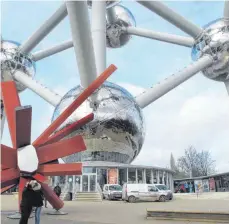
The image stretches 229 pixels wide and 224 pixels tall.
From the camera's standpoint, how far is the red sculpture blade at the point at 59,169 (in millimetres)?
6105

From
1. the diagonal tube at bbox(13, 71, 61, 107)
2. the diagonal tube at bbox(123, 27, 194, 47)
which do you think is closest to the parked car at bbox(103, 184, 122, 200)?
the diagonal tube at bbox(13, 71, 61, 107)

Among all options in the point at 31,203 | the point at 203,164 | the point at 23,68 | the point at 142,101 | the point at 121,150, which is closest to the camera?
the point at 31,203

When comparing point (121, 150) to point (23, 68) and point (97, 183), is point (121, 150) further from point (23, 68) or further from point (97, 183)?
point (97, 183)

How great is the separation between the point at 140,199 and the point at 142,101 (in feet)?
26.6

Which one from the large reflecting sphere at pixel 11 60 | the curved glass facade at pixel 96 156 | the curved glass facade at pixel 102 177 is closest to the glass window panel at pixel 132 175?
the curved glass facade at pixel 102 177

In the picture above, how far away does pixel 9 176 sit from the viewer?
19.2 ft

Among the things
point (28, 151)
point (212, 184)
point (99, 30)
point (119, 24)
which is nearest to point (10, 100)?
point (28, 151)

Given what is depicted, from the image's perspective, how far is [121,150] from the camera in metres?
10.7

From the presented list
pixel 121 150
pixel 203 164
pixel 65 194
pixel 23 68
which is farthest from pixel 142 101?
pixel 203 164

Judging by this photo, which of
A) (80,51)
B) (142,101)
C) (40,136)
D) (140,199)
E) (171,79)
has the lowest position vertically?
(140,199)

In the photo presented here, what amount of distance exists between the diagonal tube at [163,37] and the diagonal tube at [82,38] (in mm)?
11740

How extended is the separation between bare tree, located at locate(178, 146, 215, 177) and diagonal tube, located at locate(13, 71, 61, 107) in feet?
160

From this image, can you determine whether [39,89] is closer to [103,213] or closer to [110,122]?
[110,122]

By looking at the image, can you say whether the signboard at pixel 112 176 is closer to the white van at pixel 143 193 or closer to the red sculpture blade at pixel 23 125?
the white van at pixel 143 193
